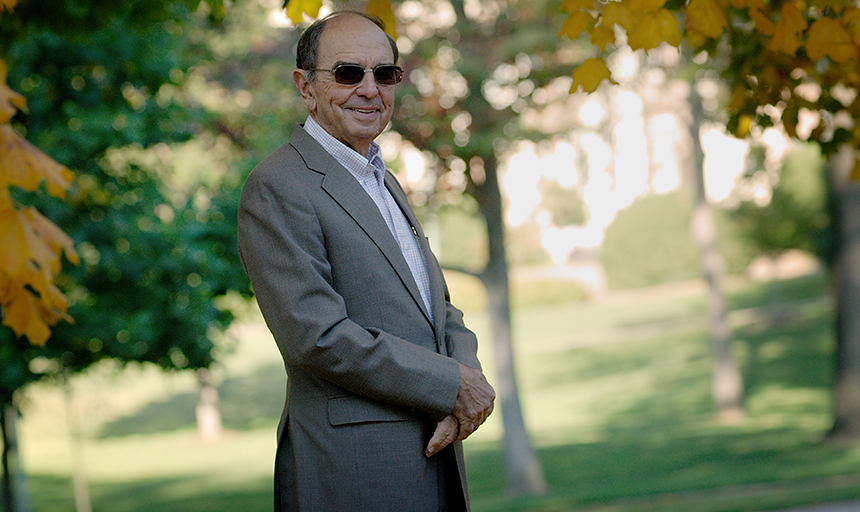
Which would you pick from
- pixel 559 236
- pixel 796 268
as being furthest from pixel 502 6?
pixel 559 236

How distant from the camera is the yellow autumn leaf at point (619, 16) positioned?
2.96m

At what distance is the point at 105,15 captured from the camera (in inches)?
169

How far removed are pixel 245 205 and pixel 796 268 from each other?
123ft

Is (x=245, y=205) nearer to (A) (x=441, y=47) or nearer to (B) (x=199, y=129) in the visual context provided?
(A) (x=441, y=47)

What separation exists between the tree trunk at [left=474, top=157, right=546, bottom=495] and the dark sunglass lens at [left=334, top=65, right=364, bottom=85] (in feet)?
29.6

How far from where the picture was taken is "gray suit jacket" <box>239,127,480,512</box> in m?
2.19

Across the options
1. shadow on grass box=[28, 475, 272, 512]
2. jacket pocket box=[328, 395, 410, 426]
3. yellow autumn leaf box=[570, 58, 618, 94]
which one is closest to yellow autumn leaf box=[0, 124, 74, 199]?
jacket pocket box=[328, 395, 410, 426]

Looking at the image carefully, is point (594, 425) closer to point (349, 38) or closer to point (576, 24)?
point (576, 24)

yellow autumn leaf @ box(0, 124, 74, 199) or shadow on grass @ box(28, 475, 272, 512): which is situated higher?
yellow autumn leaf @ box(0, 124, 74, 199)

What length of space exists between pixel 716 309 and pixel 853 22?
1471 centimetres

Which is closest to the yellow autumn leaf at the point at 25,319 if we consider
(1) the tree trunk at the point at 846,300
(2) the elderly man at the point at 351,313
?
(2) the elderly man at the point at 351,313

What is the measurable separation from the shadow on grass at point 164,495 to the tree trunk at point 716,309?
8945 millimetres

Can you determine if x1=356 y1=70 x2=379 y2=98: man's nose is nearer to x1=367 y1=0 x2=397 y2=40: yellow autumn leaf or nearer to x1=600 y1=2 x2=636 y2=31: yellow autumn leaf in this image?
x1=367 y1=0 x2=397 y2=40: yellow autumn leaf

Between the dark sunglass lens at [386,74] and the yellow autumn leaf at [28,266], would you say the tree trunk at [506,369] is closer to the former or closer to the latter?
the yellow autumn leaf at [28,266]
